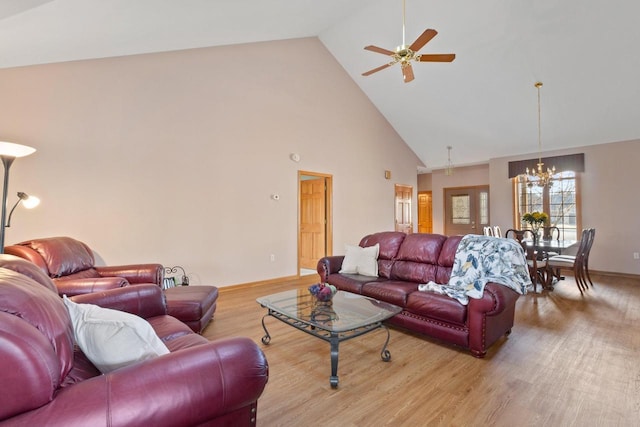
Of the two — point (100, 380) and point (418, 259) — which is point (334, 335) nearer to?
point (100, 380)

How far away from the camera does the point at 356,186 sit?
6.59m

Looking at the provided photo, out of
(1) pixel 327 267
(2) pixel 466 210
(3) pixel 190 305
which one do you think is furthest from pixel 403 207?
(3) pixel 190 305

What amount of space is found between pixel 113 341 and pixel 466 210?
875 centimetres

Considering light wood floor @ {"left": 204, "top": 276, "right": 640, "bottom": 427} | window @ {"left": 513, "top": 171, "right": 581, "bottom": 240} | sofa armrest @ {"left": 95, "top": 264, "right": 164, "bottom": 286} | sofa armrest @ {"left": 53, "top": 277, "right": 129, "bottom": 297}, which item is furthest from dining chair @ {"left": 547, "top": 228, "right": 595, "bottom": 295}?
sofa armrest @ {"left": 53, "top": 277, "right": 129, "bottom": 297}

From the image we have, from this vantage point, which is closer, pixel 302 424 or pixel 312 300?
pixel 302 424

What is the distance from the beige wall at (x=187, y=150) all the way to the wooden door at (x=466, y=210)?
3828 millimetres

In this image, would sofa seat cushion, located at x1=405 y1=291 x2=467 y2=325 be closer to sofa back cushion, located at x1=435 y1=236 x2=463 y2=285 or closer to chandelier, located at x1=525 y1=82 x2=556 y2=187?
sofa back cushion, located at x1=435 y1=236 x2=463 y2=285

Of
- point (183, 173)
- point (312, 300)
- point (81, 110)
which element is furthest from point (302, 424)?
point (81, 110)

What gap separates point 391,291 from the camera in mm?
2992

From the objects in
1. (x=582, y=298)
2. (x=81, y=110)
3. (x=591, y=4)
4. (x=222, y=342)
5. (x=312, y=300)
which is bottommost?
(x=582, y=298)

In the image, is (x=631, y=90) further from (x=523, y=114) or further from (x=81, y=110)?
(x=81, y=110)

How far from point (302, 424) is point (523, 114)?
637 centimetres

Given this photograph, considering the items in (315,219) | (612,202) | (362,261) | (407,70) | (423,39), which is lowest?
(362,261)

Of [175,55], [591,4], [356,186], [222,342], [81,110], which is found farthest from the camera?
[356,186]
